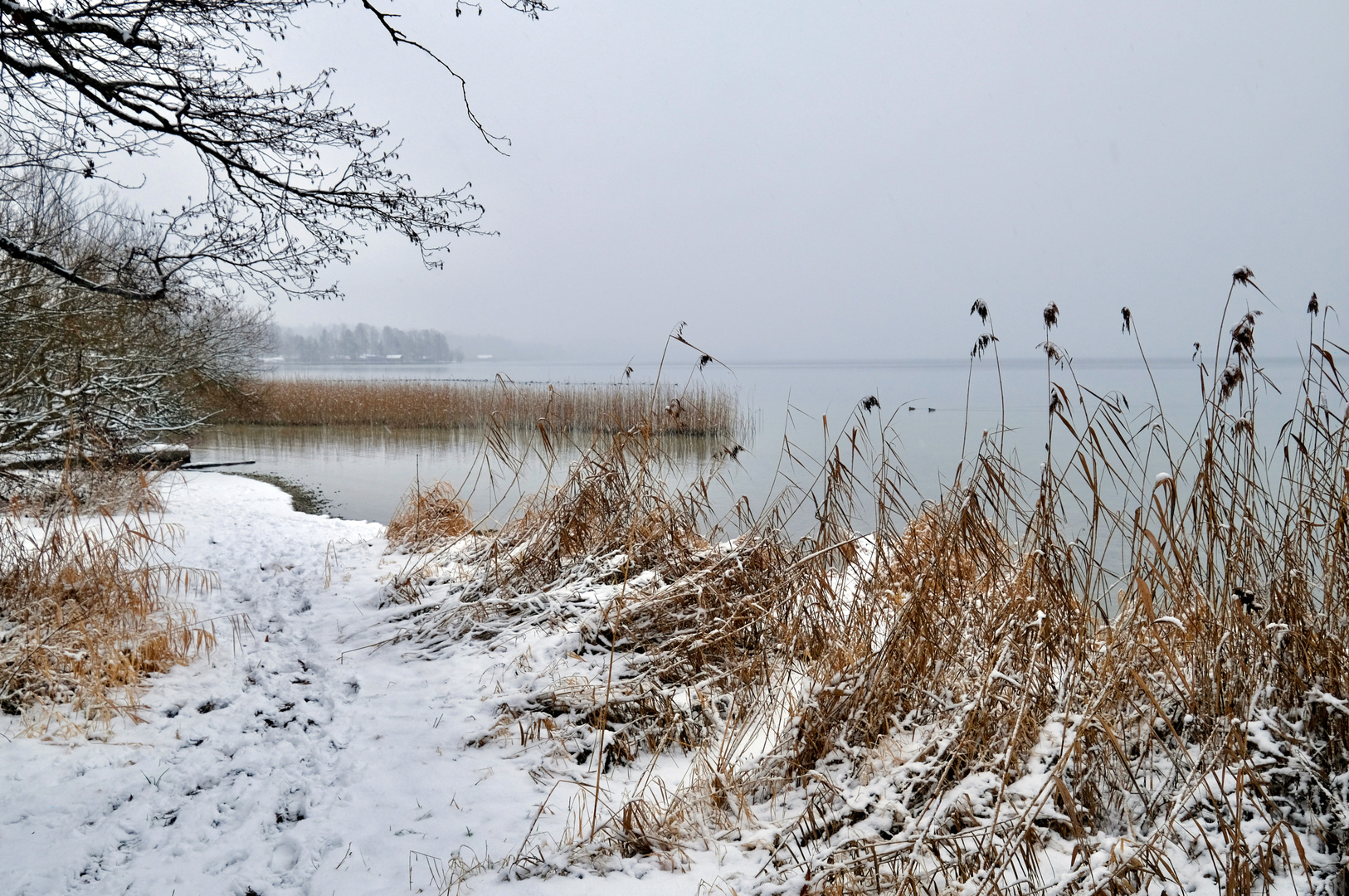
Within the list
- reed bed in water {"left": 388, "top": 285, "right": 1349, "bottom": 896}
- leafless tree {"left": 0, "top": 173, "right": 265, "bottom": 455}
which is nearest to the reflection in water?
leafless tree {"left": 0, "top": 173, "right": 265, "bottom": 455}

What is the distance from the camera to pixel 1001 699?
224cm

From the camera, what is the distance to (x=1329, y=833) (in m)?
1.81

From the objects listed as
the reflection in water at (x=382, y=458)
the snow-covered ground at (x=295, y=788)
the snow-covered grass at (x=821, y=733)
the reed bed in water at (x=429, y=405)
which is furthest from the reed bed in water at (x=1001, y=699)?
the reed bed in water at (x=429, y=405)

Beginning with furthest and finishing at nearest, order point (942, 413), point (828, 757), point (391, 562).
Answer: point (942, 413) < point (391, 562) < point (828, 757)

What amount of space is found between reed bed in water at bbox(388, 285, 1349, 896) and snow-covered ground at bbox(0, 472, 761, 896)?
135 millimetres

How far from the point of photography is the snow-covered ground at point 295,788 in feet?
6.69

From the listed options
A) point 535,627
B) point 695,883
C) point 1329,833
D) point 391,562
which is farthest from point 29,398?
point 1329,833

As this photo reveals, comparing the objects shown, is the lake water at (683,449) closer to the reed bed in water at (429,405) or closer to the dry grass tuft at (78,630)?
the reed bed in water at (429,405)

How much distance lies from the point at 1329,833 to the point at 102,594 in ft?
15.9

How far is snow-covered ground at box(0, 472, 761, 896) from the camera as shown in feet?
6.69

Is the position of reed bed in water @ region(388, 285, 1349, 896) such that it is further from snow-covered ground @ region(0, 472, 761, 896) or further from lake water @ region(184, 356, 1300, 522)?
lake water @ region(184, 356, 1300, 522)

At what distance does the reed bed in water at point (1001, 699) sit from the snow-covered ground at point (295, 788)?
135mm

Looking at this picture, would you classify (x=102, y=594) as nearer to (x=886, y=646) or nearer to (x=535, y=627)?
(x=535, y=627)

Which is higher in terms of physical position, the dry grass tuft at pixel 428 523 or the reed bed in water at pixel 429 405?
the reed bed in water at pixel 429 405
